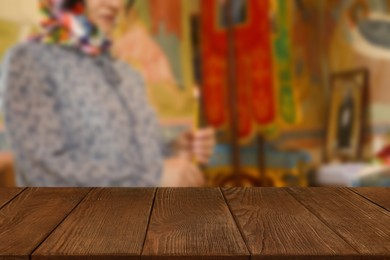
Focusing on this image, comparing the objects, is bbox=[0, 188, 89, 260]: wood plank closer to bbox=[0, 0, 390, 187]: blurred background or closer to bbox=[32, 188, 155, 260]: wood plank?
bbox=[32, 188, 155, 260]: wood plank

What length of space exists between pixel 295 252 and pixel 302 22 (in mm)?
2967

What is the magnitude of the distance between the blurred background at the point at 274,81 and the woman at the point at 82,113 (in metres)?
0.12

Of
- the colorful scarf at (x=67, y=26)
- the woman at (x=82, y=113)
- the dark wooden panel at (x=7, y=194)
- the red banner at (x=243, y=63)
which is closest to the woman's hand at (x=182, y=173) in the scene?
the woman at (x=82, y=113)

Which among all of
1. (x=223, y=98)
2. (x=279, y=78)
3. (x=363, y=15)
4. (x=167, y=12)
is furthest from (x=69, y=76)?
(x=363, y=15)

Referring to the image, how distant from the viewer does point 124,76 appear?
336 cm

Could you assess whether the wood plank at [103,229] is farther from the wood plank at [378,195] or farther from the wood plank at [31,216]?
the wood plank at [378,195]

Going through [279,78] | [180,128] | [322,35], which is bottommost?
[180,128]

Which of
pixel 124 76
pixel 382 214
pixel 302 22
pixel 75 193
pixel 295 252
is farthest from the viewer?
pixel 302 22

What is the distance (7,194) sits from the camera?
1.23 metres

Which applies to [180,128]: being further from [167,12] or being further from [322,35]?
[322,35]

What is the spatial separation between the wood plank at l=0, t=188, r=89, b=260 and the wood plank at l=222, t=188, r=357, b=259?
0.31 m

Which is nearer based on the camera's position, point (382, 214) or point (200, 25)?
point (382, 214)

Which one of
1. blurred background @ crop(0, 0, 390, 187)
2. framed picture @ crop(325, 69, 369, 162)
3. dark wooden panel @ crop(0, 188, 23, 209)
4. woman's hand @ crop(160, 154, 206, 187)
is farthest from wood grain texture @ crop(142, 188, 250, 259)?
framed picture @ crop(325, 69, 369, 162)

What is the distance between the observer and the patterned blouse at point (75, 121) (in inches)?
122
